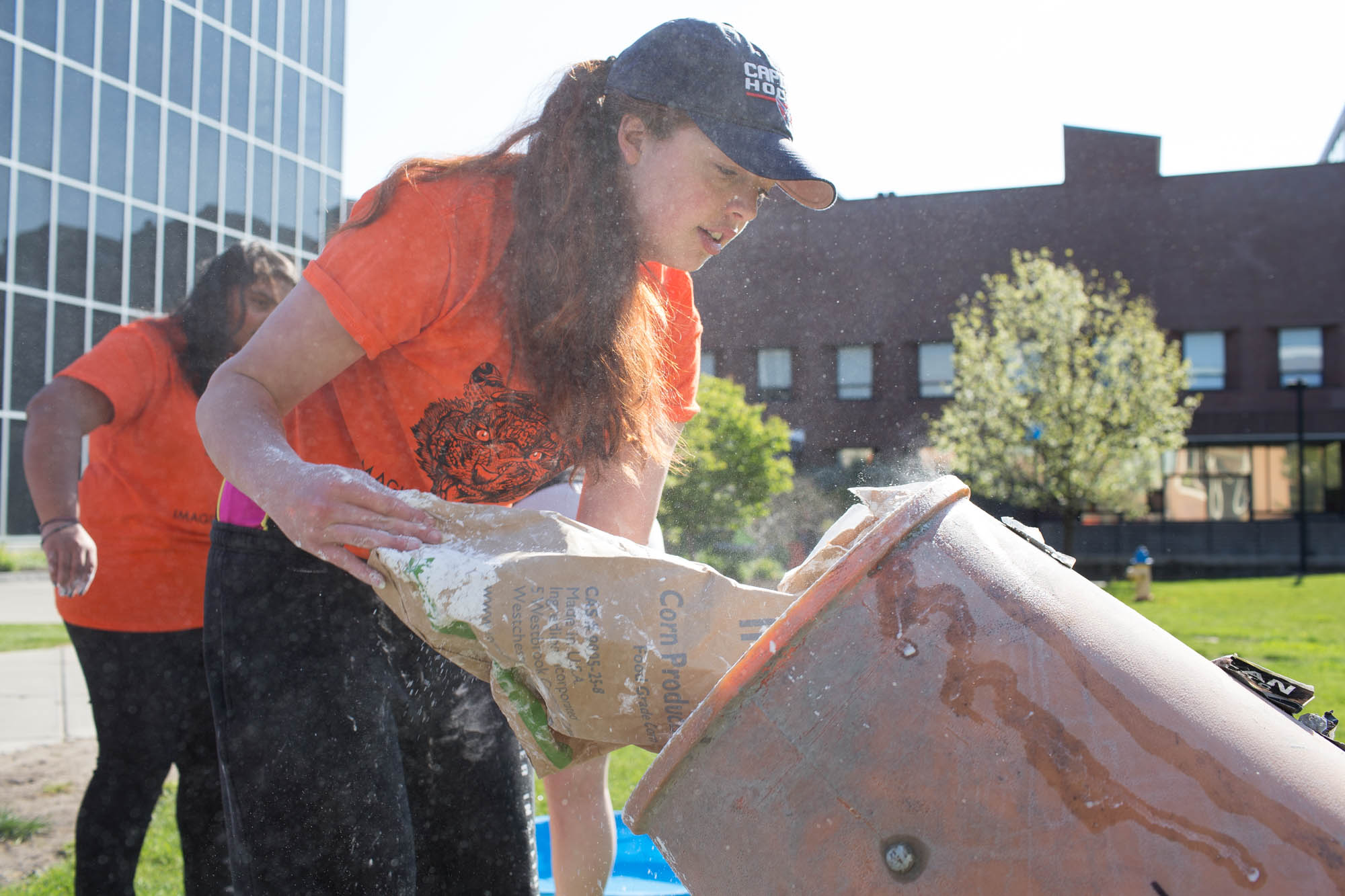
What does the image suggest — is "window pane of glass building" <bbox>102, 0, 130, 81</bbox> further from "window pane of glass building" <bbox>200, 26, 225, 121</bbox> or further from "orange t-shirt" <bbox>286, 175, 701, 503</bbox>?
"orange t-shirt" <bbox>286, 175, 701, 503</bbox>

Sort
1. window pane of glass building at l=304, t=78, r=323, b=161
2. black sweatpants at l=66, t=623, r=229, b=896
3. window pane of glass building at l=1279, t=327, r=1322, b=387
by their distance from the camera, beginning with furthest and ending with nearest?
window pane of glass building at l=1279, t=327, r=1322, b=387 → window pane of glass building at l=304, t=78, r=323, b=161 → black sweatpants at l=66, t=623, r=229, b=896

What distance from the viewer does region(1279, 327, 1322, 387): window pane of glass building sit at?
25859mm

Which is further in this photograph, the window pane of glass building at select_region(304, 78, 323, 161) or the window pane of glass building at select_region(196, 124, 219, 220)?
the window pane of glass building at select_region(304, 78, 323, 161)

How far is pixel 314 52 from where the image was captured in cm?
1866

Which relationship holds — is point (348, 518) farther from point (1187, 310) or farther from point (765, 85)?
point (1187, 310)

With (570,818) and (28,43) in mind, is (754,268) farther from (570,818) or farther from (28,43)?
(570,818)

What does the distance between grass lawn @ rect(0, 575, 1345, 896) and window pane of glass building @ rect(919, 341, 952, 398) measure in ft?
29.8

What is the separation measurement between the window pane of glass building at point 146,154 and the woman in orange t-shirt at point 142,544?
56.3 feet

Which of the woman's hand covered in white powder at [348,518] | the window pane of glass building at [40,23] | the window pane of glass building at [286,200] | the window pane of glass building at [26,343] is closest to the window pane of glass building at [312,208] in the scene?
the window pane of glass building at [286,200]

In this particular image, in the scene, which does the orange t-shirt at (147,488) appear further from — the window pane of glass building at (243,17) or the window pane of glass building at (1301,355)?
the window pane of glass building at (1301,355)

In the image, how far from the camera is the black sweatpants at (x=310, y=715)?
1.45m

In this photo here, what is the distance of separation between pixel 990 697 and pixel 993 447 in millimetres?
19495

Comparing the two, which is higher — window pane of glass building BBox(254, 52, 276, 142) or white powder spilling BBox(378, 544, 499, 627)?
window pane of glass building BBox(254, 52, 276, 142)

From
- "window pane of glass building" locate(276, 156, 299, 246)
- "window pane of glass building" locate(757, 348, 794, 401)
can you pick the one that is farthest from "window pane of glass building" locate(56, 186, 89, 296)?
"window pane of glass building" locate(757, 348, 794, 401)
